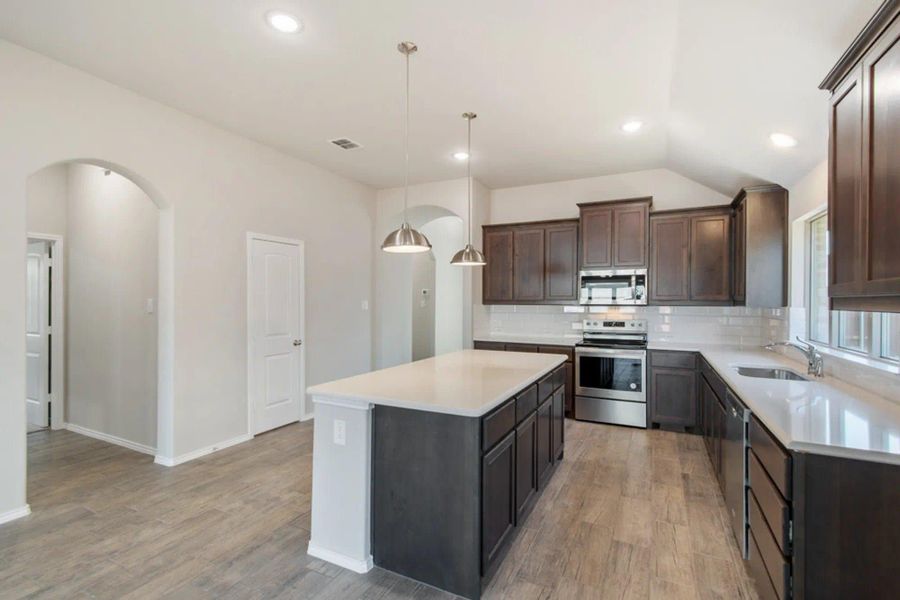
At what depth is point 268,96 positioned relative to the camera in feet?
10.9

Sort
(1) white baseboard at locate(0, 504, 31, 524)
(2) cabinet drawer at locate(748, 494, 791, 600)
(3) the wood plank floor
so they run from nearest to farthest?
(2) cabinet drawer at locate(748, 494, 791, 600)
(3) the wood plank floor
(1) white baseboard at locate(0, 504, 31, 524)

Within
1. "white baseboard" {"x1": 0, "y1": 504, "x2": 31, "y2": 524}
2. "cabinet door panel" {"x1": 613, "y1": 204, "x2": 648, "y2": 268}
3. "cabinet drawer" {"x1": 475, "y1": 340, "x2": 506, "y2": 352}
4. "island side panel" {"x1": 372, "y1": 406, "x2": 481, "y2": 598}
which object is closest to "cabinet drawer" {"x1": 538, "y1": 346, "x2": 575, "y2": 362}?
"cabinet drawer" {"x1": 475, "y1": 340, "x2": 506, "y2": 352}

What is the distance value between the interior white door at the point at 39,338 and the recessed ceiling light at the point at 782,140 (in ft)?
21.7

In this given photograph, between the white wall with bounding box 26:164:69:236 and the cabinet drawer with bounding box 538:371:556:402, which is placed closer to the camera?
the cabinet drawer with bounding box 538:371:556:402

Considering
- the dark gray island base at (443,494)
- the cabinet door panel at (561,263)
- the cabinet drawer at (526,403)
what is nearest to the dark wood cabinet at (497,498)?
the dark gray island base at (443,494)

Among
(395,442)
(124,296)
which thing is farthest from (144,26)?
(395,442)

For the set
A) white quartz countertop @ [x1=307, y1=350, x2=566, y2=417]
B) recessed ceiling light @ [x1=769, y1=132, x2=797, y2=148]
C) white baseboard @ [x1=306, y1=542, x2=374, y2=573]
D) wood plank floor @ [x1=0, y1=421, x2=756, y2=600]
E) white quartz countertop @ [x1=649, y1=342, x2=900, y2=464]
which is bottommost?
wood plank floor @ [x1=0, y1=421, x2=756, y2=600]

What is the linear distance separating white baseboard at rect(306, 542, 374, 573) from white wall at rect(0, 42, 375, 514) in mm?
1943

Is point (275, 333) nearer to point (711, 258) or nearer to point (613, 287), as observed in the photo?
point (613, 287)

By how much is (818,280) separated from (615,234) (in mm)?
1872

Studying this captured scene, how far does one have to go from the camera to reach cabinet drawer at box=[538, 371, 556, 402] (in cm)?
294

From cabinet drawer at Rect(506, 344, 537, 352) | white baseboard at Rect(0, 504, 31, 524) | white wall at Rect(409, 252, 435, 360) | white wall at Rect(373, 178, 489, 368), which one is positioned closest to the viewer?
white baseboard at Rect(0, 504, 31, 524)

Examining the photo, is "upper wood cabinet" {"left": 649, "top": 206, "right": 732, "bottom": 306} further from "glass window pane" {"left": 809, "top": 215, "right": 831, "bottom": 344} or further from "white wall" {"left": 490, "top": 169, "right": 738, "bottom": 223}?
"glass window pane" {"left": 809, "top": 215, "right": 831, "bottom": 344}

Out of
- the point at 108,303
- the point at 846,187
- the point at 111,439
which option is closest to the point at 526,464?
the point at 846,187
